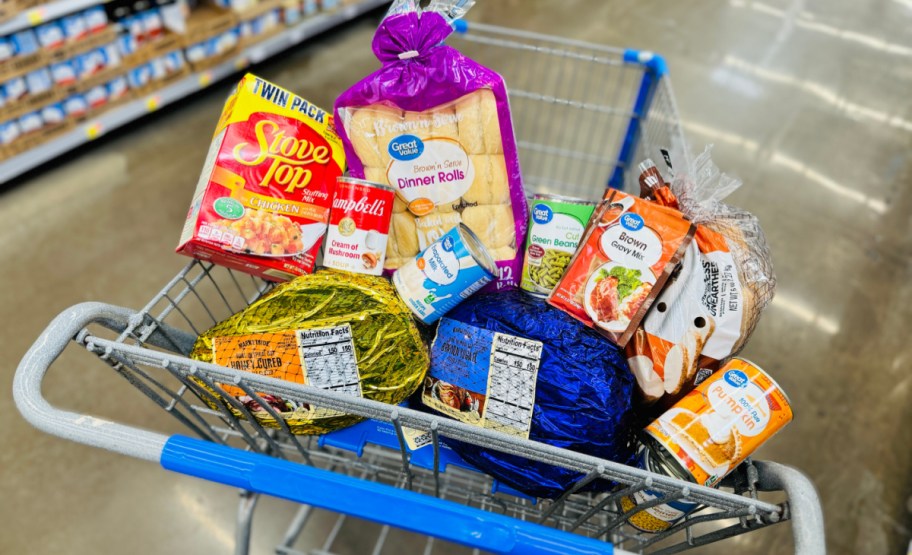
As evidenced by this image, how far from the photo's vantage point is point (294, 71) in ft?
11.4

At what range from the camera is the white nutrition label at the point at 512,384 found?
3.21 ft

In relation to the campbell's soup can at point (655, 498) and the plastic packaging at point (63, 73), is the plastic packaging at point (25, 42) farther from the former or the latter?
the campbell's soup can at point (655, 498)

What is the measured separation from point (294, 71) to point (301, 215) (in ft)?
8.73

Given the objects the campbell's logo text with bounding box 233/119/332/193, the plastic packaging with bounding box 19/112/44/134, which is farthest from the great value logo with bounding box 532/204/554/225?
the plastic packaging with bounding box 19/112/44/134

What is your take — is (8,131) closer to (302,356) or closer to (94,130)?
(94,130)

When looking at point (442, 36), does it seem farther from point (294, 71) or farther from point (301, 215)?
point (294, 71)

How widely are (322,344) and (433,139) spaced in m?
0.45

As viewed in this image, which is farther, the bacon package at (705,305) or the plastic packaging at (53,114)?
the plastic packaging at (53,114)

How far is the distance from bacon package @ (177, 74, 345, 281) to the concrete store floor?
3.56ft

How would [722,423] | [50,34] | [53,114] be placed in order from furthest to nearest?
[53,114]
[50,34]
[722,423]

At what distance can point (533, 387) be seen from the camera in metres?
0.98

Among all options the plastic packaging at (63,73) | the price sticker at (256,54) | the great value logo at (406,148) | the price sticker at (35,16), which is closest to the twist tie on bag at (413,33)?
the great value logo at (406,148)

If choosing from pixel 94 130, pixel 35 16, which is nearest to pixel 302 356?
pixel 35 16

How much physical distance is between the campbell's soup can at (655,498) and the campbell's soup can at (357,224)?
0.57 meters
